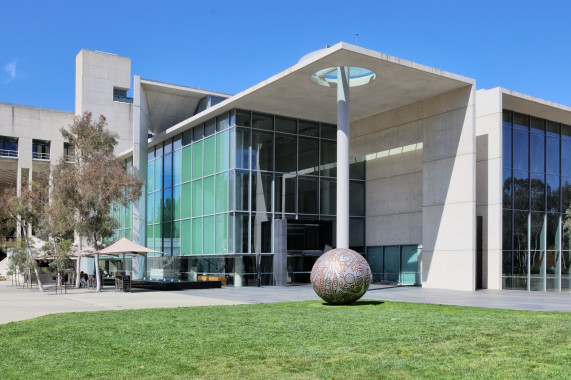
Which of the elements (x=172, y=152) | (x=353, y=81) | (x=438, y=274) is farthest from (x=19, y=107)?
(x=438, y=274)

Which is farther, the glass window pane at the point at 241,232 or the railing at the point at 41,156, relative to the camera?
the railing at the point at 41,156

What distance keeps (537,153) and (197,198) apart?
64.0 feet

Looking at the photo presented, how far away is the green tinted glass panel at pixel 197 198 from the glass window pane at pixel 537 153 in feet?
61.2

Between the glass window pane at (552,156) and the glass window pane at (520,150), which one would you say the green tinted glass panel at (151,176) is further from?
the glass window pane at (552,156)

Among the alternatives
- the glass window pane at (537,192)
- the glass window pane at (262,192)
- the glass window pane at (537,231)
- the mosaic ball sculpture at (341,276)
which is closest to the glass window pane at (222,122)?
the glass window pane at (262,192)

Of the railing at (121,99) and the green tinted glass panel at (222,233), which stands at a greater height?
the railing at (121,99)

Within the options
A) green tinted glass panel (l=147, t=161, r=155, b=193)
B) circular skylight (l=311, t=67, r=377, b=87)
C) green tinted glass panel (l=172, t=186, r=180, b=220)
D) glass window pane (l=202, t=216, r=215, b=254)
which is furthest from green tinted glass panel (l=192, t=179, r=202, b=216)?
circular skylight (l=311, t=67, r=377, b=87)

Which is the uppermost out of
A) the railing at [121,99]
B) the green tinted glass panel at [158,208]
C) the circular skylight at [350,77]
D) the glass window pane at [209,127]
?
the railing at [121,99]

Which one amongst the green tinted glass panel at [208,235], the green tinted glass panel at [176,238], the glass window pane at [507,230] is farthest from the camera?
the green tinted glass panel at [176,238]

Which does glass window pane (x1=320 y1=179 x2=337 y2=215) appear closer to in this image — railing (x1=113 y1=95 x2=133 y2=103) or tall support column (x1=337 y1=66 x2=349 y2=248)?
tall support column (x1=337 y1=66 x2=349 y2=248)

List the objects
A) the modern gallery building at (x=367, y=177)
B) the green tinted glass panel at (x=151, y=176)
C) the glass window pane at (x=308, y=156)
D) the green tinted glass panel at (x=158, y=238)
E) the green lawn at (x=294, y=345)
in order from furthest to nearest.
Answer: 1. the green tinted glass panel at (x=151, y=176)
2. the green tinted glass panel at (x=158, y=238)
3. the glass window pane at (x=308, y=156)
4. the modern gallery building at (x=367, y=177)
5. the green lawn at (x=294, y=345)

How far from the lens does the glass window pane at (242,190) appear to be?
103ft

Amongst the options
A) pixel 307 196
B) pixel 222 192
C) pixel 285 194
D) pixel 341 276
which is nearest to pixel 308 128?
pixel 307 196

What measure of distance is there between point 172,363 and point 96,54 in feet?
168
